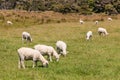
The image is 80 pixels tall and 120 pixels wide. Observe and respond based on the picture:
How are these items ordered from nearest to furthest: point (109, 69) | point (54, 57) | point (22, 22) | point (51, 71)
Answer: point (51, 71) < point (109, 69) < point (54, 57) < point (22, 22)

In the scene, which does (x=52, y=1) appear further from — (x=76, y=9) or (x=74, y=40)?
(x=74, y=40)

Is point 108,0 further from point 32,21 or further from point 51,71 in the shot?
point 51,71

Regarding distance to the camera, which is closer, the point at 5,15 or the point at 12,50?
the point at 12,50

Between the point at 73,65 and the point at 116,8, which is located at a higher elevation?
the point at 73,65

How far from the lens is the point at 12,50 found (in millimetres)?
25609

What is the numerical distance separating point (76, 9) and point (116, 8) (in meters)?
11.5

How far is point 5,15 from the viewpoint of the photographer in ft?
205

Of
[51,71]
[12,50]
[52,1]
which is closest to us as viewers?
[51,71]

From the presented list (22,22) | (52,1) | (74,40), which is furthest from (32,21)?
(52,1)

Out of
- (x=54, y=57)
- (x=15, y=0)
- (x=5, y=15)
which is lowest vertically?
(x=15, y=0)

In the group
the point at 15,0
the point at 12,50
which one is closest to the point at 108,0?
the point at 15,0

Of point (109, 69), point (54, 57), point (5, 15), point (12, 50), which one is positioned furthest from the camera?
point (5, 15)

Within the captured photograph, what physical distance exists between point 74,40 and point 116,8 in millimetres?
61422

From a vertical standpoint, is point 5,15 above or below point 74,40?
below
